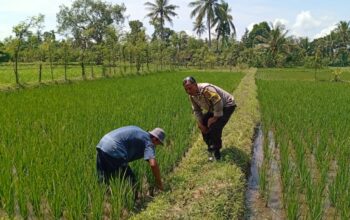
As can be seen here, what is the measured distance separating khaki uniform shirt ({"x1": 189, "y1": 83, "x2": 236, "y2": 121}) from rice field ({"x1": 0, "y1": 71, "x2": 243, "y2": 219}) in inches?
29.1

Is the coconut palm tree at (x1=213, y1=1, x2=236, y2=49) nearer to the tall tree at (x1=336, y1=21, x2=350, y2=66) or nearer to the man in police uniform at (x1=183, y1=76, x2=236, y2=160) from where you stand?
the tall tree at (x1=336, y1=21, x2=350, y2=66)

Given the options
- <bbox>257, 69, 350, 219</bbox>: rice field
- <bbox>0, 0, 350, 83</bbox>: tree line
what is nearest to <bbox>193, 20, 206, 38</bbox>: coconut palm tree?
A: <bbox>0, 0, 350, 83</bbox>: tree line

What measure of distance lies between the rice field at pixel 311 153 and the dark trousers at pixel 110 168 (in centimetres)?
158

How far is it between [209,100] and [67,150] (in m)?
1.91

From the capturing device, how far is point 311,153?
6.18m

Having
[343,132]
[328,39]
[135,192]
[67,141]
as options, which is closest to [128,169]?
[135,192]

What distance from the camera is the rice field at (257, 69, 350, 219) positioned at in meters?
3.89

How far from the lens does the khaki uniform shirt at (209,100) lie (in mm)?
4812

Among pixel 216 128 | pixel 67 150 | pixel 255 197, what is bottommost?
pixel 255 197

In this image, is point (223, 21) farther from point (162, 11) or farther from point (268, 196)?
point (268, 196)

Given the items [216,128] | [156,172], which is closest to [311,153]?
[216,128]

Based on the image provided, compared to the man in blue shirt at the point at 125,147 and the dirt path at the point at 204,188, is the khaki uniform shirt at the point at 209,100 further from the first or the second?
the man in blue shirt at the point at 125,147

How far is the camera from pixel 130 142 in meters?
3.78

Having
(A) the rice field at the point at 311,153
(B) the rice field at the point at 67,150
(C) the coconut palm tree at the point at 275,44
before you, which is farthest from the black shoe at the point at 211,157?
(C) the coconut palm tree at the point at 275,44
